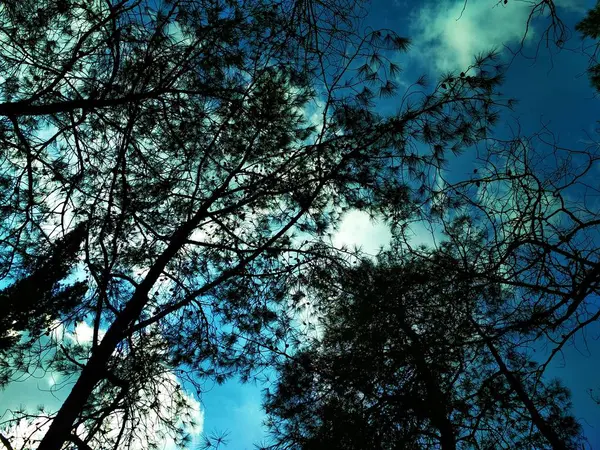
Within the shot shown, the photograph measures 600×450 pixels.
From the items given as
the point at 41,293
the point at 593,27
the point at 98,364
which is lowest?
the point at 98,364

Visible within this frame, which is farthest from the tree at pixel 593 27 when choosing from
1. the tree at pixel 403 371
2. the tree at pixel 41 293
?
the tree at pixel 41 293

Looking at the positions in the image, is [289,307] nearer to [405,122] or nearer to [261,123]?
[261,123]

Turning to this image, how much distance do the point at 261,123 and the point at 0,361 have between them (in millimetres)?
3761

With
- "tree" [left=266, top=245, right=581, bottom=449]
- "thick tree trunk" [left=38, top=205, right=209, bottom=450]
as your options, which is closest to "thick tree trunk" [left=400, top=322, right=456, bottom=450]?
"tree" [left=266, top=245, right=581, bottom=449]

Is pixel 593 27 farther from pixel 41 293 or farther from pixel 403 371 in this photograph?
pixel 41 293

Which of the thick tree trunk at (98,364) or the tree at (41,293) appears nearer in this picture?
the thick tree trunk at (98,364)

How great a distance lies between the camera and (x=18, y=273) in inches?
→ 152

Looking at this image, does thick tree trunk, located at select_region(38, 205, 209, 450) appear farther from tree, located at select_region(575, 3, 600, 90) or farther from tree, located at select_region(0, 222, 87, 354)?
tree, located at select_region(575, 3, 600, 90)

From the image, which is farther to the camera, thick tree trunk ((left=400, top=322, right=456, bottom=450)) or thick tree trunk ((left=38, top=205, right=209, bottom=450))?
thick tree trunk ((left=400, top=322, right=456, bottom=450))

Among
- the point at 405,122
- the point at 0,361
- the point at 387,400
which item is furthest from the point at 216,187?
the point at 387,400

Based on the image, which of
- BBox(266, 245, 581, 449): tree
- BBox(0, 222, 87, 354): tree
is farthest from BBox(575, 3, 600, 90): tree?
BBox(0, 222, 87, 354): tree

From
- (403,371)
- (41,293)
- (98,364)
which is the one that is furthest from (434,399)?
(41,293)

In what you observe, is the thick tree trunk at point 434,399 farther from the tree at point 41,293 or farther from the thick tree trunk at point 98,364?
the tree at point 41,293

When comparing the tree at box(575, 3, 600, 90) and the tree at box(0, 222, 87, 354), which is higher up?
the tree at box(575, 3, 600, 90)
